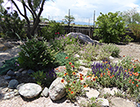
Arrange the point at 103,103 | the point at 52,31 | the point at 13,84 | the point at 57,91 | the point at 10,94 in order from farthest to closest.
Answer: the point at 52,31 < the point at 13,84 < the point at 10,94 < the point at 57,91 < the point at 103,103

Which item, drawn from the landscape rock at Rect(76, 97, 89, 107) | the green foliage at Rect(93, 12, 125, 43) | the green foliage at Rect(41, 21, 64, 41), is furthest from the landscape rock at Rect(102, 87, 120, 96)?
the green foliage at Rect(93, 12, 125, 43)

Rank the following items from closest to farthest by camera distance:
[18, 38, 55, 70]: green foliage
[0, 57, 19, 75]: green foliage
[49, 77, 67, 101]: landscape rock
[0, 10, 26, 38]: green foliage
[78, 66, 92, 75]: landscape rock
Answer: [49, 77, 67, 101]: landscape rock
[78, 66, 92, 75]: landscape rock
[18, 38, 55, 70]: green foliage
[0, 57, 19, 75]: green foliage
[0, 10, 26, 38]: green foliage

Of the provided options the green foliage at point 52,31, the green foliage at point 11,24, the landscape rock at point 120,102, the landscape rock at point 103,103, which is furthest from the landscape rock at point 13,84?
the green foliage at point 11,24

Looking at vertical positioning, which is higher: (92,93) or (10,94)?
(92,93)

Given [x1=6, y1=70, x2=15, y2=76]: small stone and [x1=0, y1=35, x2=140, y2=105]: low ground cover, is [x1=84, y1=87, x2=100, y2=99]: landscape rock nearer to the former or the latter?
[x1=0, y1=35, x2=140, y2=105]: low ground cover

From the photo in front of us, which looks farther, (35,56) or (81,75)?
(35,56)

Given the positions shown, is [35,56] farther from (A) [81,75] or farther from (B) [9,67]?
(A) [81,75]

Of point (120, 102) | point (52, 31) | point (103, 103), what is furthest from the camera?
point (52, 31)

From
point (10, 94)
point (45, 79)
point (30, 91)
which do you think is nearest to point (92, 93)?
point (45, 79)

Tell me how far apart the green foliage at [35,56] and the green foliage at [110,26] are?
6.50m

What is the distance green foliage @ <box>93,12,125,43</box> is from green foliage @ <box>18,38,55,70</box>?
6.50 metres

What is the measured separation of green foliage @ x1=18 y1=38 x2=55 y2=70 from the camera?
12.9 ft

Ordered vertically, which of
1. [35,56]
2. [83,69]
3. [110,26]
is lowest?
[83,69]

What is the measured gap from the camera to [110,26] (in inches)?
368
